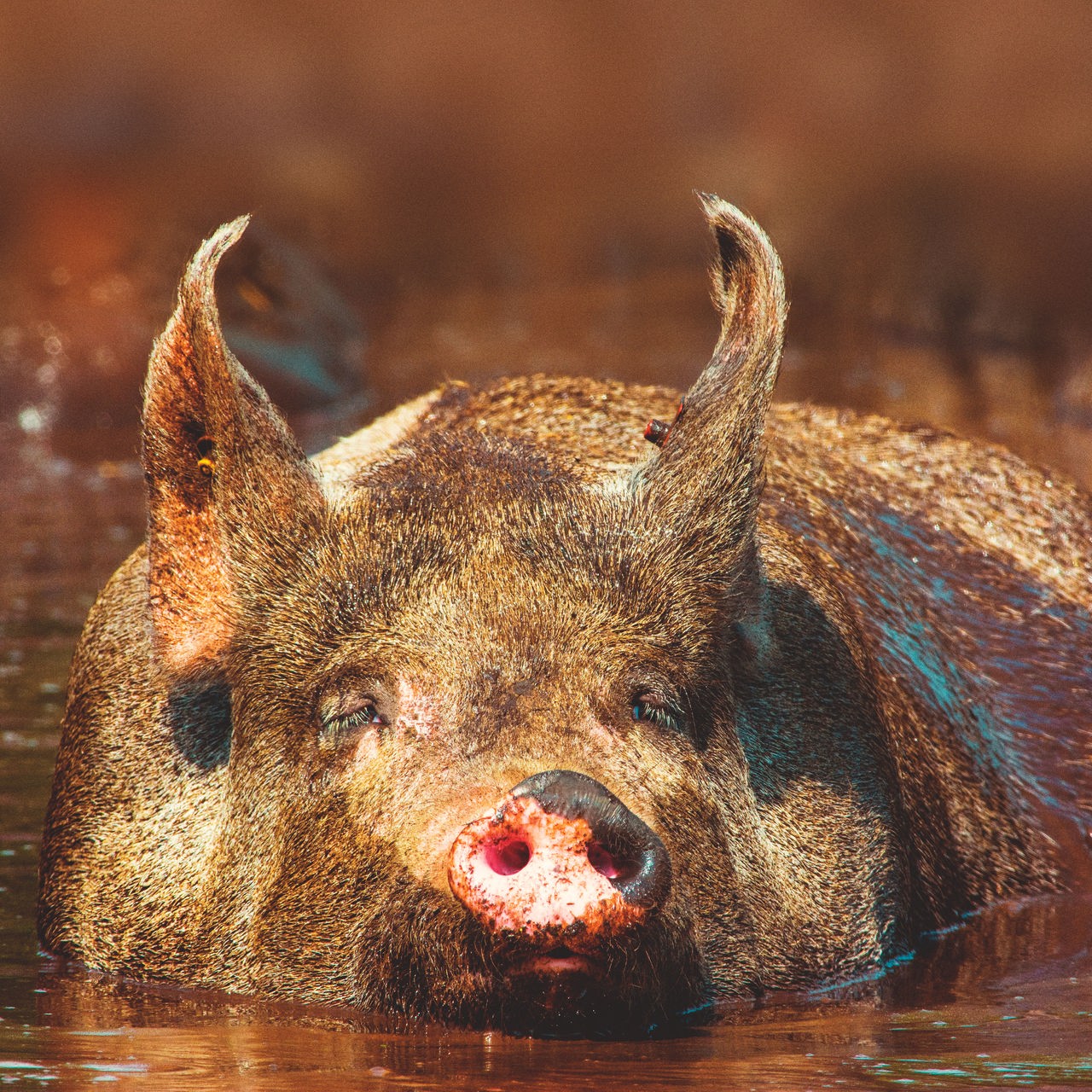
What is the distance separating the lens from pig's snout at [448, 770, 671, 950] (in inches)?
230

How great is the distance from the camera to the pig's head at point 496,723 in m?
6.26

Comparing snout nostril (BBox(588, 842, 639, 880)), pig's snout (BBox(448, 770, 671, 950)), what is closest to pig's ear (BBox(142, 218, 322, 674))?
pig's snout (BBox(448, 770, 671, 950))

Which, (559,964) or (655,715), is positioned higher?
(655,715)

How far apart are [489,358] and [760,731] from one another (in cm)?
1721

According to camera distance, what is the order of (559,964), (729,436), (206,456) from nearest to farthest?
1. (559,964)
2. (729,436)
3. (206,456)

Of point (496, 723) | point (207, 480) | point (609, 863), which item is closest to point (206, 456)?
point (207, 480)

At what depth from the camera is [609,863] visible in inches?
234

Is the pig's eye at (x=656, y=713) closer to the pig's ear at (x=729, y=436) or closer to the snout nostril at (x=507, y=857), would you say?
the pig's ear at (x=729, y=436)

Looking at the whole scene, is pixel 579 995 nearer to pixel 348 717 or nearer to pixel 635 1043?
pixel 635 1043

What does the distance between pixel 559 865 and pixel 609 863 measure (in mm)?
160

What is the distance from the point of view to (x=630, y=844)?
19.5 ft

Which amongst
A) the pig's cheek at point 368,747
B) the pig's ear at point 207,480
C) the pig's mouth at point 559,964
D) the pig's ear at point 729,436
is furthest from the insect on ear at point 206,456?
the pig's mouth at point 559,964

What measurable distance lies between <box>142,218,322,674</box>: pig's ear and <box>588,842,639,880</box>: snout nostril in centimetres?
179

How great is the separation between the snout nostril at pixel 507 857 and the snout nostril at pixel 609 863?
0.55ft
